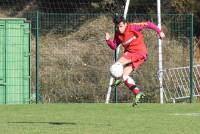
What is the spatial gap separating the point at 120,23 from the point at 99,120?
190 cm

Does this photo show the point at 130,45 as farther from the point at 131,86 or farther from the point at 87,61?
the point at 87,61

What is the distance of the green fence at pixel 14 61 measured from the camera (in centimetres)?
2144

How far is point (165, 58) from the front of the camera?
25812mm

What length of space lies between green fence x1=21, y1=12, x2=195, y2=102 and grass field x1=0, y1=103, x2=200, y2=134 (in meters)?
4.79

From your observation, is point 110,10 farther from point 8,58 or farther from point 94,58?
point 8,58

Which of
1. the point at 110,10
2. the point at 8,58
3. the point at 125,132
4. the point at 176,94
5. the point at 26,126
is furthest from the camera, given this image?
the point at 110,10

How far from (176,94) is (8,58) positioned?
574 centimetres

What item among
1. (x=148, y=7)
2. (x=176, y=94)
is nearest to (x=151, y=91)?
(x=176, y=94)

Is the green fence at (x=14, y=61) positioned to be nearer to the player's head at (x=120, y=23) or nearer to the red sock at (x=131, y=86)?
the player's head at (x=120, y=23)

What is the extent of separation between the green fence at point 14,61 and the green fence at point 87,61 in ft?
1.33

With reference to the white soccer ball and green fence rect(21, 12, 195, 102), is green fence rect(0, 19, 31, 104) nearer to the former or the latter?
green fence rect(21, 12, 195, 102)

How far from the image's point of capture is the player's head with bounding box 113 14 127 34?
1436cm

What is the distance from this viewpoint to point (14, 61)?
21.6 metres

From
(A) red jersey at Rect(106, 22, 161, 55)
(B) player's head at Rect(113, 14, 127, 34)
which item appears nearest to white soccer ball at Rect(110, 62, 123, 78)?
(A) red jersey at Rect(106, 22, 161, 55)
